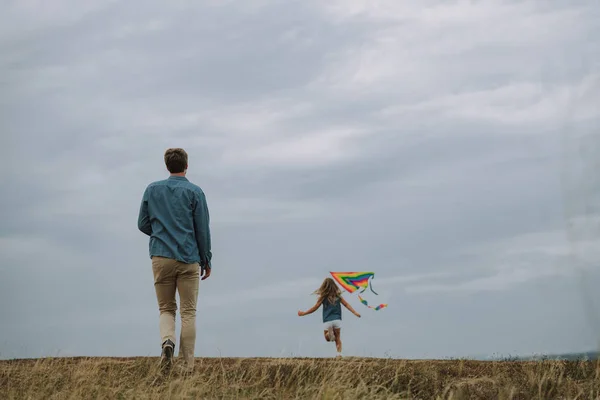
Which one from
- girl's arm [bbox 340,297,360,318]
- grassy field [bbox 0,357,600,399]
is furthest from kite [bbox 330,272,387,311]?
grassy field [bbox 0,357,600,399]

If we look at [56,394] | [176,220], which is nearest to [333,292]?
[176,220]

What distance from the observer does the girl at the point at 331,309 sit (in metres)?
14.5

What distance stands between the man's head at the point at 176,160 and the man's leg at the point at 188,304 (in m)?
1.25

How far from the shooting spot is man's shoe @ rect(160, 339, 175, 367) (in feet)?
31.5

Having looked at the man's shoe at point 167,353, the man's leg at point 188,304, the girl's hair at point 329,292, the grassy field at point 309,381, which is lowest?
the grassy field at point 309,381

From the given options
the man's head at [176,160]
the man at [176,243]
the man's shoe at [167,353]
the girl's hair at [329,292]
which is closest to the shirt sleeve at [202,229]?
the man at [176,243]

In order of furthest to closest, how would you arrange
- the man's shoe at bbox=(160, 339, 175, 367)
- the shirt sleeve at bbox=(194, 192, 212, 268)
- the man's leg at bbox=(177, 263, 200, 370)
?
the shirt sleeve at bbox=(194, 192, 212, 268)
the man's leg at bbox=(177, 263, 200, 370)
the man's shoe at bbox=(160, 339, 175, 367)

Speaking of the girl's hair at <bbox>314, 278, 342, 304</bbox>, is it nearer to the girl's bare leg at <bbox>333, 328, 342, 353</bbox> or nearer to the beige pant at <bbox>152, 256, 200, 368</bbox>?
the girl's bare leg at <bbox>333, 328, 342, 353</bbox>

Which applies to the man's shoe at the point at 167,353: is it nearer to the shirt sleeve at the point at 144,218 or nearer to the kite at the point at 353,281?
the shirt sleeve at the point at 144,218

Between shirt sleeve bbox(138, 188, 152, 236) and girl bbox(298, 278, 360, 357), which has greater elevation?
shirt sleeve bbox(138, 188, 152, 236)

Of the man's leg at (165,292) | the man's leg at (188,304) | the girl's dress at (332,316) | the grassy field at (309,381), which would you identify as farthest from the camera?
the girl's dress at (332,316)

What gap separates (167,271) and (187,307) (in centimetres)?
56

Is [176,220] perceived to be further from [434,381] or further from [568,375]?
[568,375]

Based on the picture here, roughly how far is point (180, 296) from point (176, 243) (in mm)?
704
